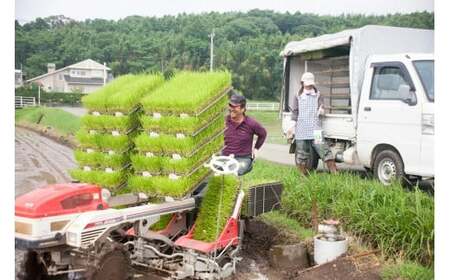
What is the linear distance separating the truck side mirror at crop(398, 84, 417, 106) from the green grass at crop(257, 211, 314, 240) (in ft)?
3.83

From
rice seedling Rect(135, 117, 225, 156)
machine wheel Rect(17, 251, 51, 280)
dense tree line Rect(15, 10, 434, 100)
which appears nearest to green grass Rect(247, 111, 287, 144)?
dense tree line Rect(15, 10, 434, 100)

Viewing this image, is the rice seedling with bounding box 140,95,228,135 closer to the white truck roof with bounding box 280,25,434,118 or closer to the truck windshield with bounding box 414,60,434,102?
the white truck roof with bounding box 280,25,434,118

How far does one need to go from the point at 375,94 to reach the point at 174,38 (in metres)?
1.83

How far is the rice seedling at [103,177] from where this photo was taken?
401cm

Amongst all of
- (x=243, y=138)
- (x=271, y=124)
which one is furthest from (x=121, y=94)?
(x=271, y=124)

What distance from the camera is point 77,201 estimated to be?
3541 millimetres

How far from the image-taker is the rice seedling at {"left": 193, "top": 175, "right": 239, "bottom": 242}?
4027 mm

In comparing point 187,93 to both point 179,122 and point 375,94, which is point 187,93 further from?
point 375,94

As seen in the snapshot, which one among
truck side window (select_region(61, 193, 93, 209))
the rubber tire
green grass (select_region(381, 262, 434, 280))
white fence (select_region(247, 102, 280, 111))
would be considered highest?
white fence (select_region(247, 102, 280, 111))

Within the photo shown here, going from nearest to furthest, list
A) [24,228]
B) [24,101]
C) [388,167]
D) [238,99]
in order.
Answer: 1. [24,228]
2. [24,101]
3. [238,99]
4. [388,167]

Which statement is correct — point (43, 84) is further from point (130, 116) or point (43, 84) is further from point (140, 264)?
point (140, 264)

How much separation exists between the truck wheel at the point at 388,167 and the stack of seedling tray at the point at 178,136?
1.29 meters

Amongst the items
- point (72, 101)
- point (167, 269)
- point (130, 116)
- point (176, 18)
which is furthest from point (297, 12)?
point (167, 269)

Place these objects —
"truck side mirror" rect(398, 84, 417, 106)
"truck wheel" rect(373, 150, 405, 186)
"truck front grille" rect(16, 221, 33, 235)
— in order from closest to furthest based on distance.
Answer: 1. "truck front grille" rect(16, 221, 33, 235)
2. "truck side mirror" rect(398, 84, 417, 106)
3. "truck wheel" rect(373, 150, 405, 186)
